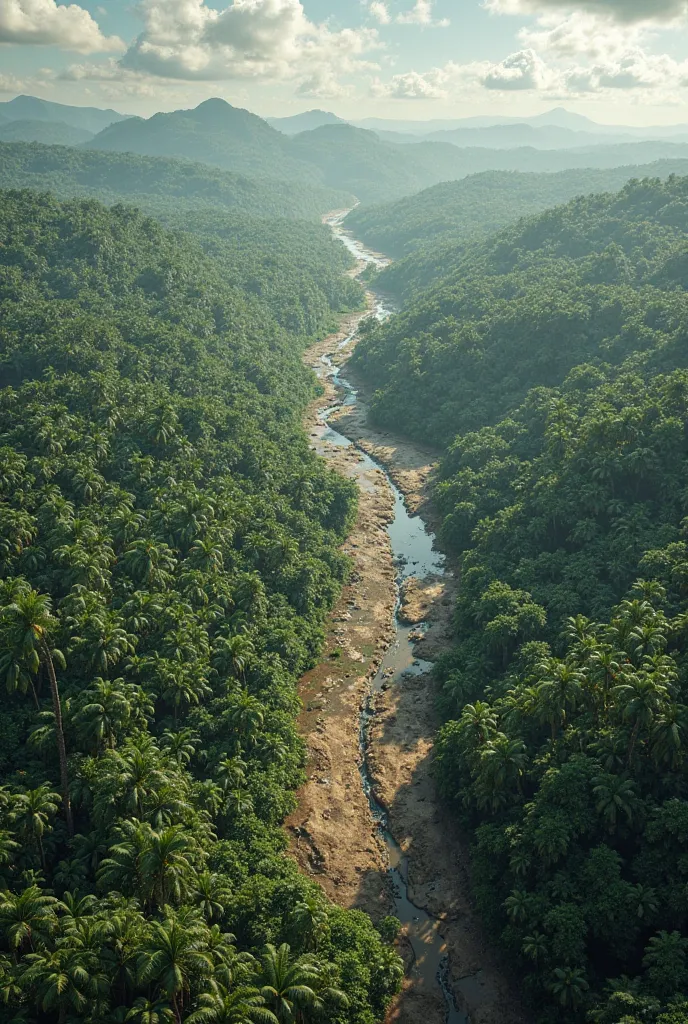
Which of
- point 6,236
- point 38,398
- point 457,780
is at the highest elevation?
point 6,236

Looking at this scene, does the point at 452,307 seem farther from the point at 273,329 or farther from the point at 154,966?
the point at 154,966

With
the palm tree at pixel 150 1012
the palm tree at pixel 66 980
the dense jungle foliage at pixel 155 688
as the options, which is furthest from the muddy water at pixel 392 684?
→ the palm tree at pixel 66 980

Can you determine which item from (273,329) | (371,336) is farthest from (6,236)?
(371,336)

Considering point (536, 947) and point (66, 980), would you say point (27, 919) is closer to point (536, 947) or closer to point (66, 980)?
point (66, 980)

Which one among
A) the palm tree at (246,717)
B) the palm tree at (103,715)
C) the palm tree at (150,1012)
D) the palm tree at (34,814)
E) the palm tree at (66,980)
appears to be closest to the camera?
the palm tree at (66,980)

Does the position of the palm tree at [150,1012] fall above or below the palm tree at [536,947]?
above

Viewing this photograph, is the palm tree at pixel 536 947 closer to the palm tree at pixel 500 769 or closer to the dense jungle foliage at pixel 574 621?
the dense jungle foliage at pixel 574 621

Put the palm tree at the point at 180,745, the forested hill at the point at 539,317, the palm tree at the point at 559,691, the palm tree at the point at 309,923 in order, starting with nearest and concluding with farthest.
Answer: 1. the palm tree at the point at 309,923
2. the palm tree at the point at 559,691
3. the palm tree at the point at 180,745
4. the forested hill at the point at 539,317
